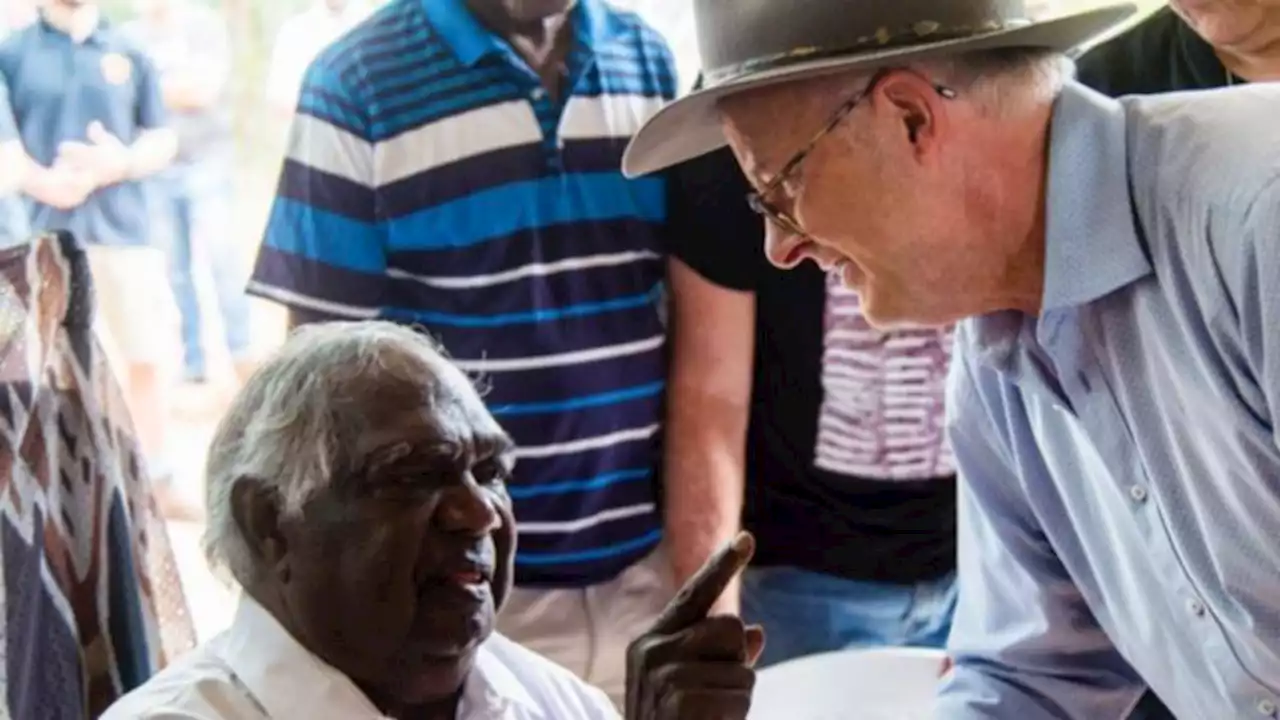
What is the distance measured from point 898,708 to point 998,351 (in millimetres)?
765

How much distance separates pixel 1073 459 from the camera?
1256mm

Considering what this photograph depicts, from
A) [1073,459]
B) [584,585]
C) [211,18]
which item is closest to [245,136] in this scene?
[211,18]

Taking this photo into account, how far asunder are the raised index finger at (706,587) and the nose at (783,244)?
0.24m

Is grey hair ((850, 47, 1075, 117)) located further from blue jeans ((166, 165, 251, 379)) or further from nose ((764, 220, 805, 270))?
blue jeans ((166, 165, 251, 379))

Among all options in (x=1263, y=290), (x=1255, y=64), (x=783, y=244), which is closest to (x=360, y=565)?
(x=783, y=244)

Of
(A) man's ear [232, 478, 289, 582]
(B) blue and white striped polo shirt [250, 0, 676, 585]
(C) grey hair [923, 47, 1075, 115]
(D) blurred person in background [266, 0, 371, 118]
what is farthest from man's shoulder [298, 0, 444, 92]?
(C) grey hair [923, 47, 1075, 115]

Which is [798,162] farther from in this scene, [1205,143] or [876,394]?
[876,394]

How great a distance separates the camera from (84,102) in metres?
2.07

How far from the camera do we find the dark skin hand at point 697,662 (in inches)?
47.6

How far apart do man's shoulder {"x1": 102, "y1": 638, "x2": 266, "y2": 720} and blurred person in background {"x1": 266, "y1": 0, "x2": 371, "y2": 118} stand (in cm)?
103

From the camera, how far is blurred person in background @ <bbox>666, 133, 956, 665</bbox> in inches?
73.5

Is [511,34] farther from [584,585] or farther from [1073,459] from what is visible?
[1073,459]

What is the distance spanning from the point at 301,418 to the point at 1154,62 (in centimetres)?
111

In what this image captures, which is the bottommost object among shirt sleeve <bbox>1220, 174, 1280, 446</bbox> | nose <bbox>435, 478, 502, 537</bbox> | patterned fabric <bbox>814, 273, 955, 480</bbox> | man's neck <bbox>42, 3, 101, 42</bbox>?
patterned fabric <bbox>814, 273, 955, 480</bbox>
